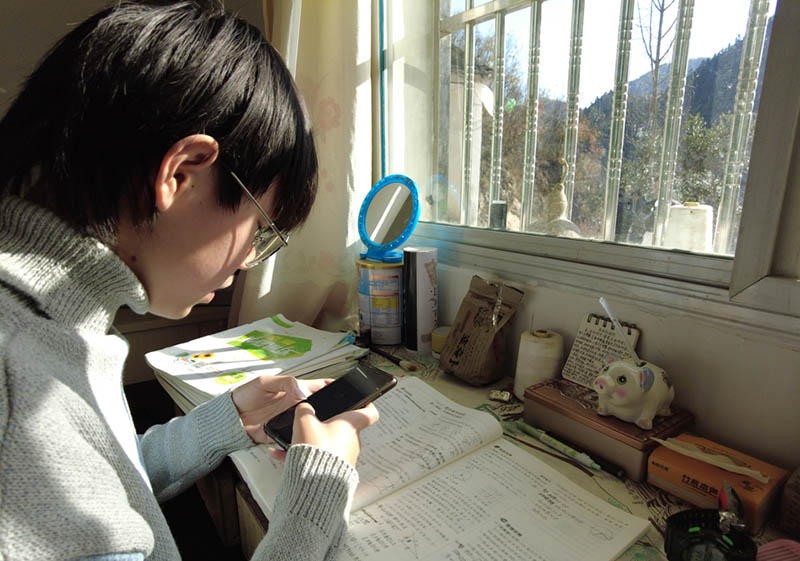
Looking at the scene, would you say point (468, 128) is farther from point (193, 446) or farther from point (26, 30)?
point (26, 30)

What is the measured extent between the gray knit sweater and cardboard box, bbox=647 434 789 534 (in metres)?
0.36

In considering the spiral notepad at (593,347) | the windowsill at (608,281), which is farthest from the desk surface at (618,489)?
the windowsill at (608,281)

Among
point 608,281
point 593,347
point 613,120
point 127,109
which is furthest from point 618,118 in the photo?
point 127,109

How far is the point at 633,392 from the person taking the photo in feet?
1.83

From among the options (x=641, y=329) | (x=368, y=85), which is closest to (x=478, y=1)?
(x=368, y=85)

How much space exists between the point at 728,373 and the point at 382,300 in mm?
614

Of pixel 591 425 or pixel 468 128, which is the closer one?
pixel 591 425

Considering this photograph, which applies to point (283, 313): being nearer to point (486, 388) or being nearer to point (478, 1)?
point (486, 388)

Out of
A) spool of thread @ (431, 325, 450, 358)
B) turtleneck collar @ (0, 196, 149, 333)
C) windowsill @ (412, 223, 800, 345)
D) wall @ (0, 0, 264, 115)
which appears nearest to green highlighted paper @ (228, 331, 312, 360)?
spool of thread @ (431, 325, 450, 358)

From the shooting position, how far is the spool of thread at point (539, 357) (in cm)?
72

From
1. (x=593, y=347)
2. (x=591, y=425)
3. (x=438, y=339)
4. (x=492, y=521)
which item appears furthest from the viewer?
(x=438, y=339)

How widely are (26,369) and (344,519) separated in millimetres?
308

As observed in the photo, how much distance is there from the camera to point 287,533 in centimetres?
43

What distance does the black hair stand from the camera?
38 centimetres
